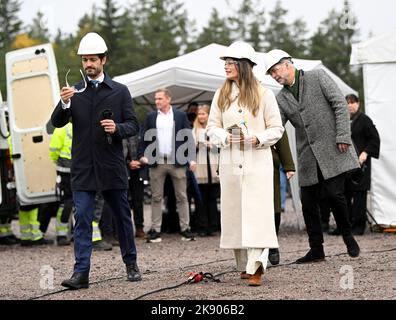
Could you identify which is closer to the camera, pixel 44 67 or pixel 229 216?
pixel 229 216

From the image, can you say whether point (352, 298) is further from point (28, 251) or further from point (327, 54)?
point (327, 54)

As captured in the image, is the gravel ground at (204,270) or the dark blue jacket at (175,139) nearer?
the gravel ground at (204,270)

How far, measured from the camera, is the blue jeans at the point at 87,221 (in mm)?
7785

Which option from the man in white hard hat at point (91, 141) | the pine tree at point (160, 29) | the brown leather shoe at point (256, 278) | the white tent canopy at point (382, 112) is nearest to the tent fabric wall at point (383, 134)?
the white tent canopy at point (382, 112)

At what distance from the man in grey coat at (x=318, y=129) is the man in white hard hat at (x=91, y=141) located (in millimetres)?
1987

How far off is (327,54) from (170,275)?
201ft

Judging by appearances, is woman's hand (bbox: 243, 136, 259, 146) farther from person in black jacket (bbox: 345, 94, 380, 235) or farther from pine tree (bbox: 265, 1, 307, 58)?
pine tree (bbox: 265, 1, 307, 58)

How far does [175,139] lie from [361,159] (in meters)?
2.74

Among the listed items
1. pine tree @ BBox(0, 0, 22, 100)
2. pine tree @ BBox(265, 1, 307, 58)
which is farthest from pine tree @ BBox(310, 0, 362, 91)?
pine tree @ BBox(0, 0, 22, 100)

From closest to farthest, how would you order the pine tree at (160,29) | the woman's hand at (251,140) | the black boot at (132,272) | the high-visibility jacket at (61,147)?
the woman's hand at (251,140) → the black boot at (132,272) → the high-visibility jacket at (61,147) → the pine tree at (160,29)

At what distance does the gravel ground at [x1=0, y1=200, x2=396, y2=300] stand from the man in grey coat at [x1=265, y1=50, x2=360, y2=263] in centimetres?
74

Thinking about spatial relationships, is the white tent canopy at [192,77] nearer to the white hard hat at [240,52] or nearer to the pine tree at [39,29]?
the white hard hat at [240,52]
